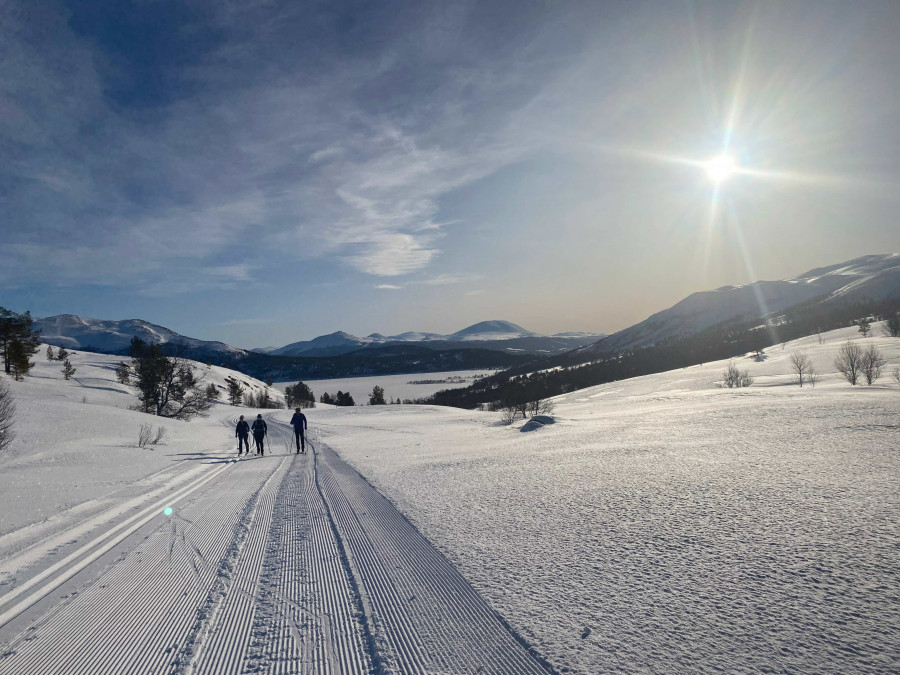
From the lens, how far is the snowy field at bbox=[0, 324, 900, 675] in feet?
9.88

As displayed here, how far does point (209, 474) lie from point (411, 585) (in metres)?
10.4

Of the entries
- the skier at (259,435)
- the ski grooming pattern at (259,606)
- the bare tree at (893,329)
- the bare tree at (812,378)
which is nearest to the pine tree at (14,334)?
the skier at (259,435)

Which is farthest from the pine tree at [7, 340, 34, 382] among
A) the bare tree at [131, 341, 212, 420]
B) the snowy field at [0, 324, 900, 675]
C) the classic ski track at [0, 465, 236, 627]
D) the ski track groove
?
the ski track groove

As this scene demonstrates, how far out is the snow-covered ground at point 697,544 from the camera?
9.30ft

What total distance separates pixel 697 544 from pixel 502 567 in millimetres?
2021

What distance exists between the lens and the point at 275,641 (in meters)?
3.39

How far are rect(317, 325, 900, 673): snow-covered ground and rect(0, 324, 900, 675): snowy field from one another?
0.07 feet

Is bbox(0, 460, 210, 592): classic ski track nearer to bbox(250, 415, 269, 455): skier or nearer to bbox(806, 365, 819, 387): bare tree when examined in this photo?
bbox(250, 415, 269, 455): skier

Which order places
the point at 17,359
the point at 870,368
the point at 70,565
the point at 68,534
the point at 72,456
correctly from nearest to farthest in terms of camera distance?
the point at 70,565
the point at 68,534
the point at 72,456
the point at 870,368
the point at 17,359

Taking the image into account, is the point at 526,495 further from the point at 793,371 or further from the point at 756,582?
the point at 793,371

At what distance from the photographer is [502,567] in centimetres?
438

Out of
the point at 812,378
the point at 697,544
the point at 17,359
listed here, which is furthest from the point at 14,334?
the point at 812,378

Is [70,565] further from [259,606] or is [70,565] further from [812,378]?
[812,378]

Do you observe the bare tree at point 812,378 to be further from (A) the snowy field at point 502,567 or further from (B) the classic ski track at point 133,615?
(B) the classic ski track at point 133,615
